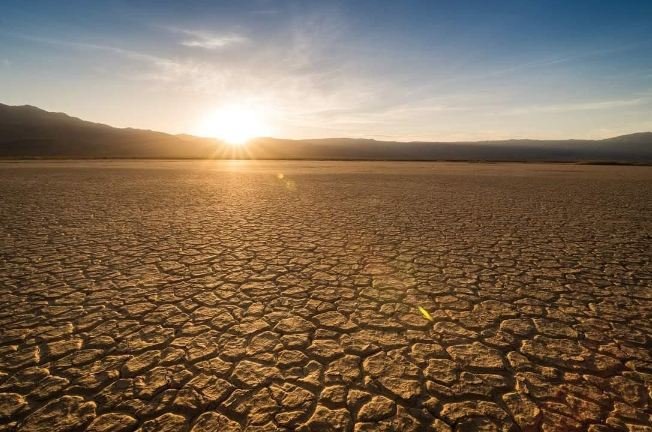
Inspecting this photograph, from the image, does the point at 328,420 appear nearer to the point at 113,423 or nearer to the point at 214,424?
the point at 214,424

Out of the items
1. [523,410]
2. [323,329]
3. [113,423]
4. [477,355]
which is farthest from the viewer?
[323,329]

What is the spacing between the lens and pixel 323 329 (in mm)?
3123

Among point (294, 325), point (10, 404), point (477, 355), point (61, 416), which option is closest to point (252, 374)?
point (294, 325)

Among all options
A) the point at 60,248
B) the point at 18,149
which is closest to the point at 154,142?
the point at 18,149

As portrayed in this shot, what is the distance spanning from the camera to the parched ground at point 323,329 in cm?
214

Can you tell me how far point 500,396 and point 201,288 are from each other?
3174 mm

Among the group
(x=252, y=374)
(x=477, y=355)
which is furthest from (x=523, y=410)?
(x=252, y=374)

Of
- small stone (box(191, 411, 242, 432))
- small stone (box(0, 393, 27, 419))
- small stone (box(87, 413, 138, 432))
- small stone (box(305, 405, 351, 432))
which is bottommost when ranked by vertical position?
small stone (box(305, 405, 351, 432))

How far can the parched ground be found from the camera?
2145mm

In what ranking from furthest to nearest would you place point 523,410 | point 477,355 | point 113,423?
point 477,355, point 523,410, point 113,423

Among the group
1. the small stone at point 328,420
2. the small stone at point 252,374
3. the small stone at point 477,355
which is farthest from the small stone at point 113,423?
the small stone at point 477,355

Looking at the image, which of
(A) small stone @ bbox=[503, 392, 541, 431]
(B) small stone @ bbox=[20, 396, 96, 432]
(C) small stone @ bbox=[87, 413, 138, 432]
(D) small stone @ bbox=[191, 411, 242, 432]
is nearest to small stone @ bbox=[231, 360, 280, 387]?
(D) small stone @ bbox=[191, 411, 242, 432]

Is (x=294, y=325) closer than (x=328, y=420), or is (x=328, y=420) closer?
(x=328, y=420)

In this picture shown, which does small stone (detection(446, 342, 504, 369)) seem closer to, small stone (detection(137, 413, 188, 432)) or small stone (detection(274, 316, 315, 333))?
small stone (detection(274, 316, 315, 333))
